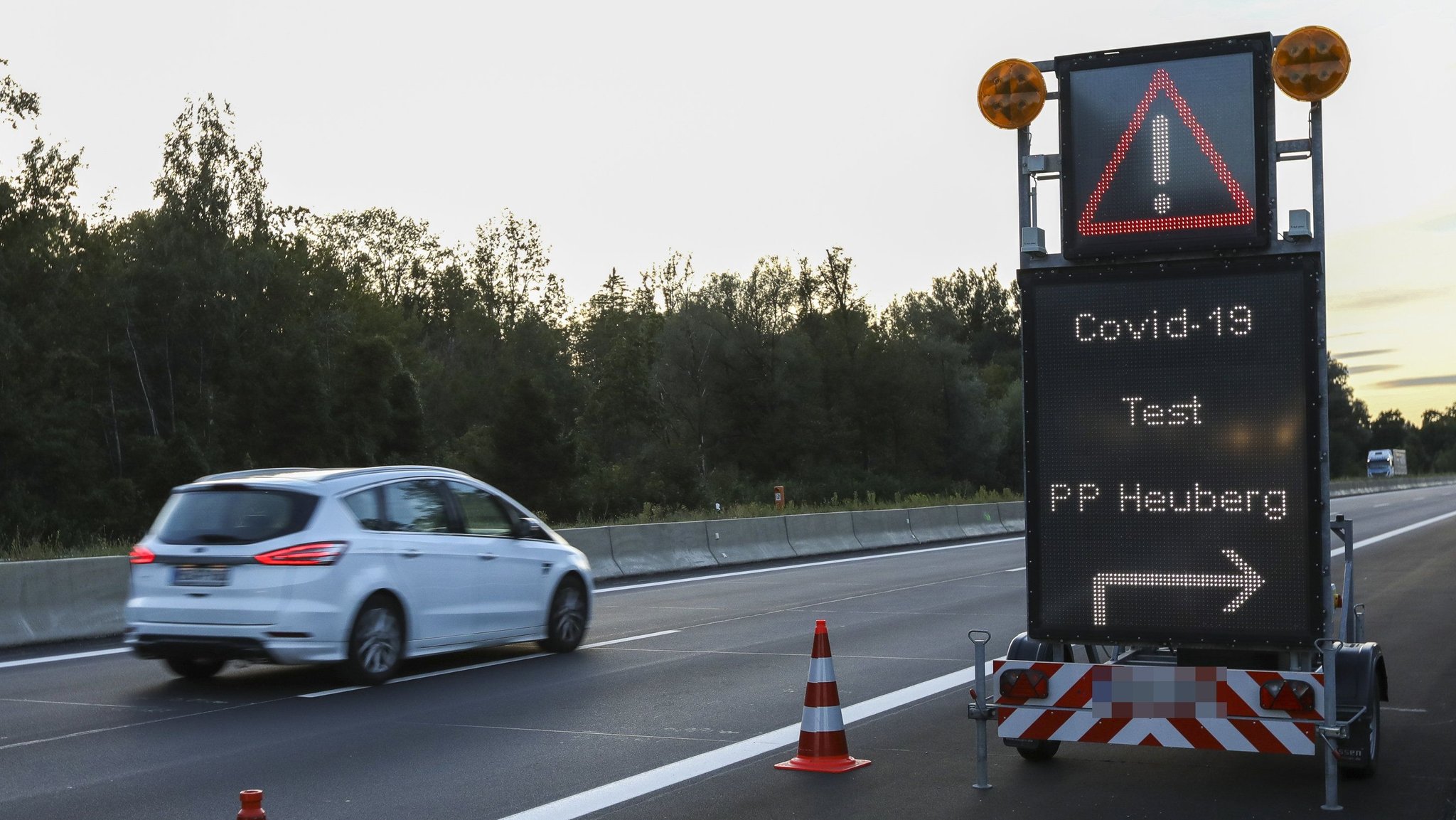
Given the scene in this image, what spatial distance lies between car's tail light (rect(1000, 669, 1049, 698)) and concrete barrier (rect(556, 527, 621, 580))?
15380 mm

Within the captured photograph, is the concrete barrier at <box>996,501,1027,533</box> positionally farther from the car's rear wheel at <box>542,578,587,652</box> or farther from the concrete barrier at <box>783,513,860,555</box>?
the car's rear wheel at <box>542,578,587,652</box>

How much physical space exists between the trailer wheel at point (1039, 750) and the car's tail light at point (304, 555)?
17.6 ft

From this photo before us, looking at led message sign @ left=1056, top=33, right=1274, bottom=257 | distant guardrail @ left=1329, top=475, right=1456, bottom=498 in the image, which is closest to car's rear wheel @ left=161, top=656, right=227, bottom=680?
led message sign @ left=1056, top=33, right=1274, bottom=257

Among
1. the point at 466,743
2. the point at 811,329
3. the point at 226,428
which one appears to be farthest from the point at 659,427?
the point at 466,743

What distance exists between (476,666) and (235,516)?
250 centimetres

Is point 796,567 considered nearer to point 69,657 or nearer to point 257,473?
point 69,657

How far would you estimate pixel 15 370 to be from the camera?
57.5 meters

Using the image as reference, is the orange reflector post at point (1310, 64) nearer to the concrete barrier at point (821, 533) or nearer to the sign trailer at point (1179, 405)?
the sign trailer at point (1179, 405)

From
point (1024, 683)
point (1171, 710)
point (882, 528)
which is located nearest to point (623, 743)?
point (1024, 683)

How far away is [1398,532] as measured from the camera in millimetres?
37062

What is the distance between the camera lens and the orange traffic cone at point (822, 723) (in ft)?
26.9

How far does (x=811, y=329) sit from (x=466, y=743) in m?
78.6

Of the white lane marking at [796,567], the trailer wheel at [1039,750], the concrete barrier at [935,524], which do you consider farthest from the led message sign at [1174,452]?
the concrete barrier at [935,524]

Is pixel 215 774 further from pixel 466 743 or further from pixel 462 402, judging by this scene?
pixel 462 402
